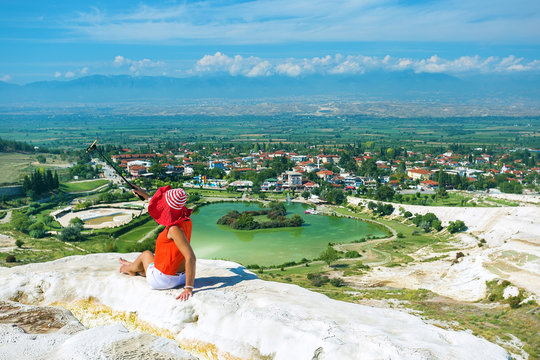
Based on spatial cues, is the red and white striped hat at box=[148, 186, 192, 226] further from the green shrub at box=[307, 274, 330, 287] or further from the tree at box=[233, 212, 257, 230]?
the tree at box=[233, 212, 257, 230]

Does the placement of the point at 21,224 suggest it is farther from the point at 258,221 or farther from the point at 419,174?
the point at 419,174

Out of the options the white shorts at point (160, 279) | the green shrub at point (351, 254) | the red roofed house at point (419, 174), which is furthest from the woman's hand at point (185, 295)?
the red roofed house at point (419, 174)

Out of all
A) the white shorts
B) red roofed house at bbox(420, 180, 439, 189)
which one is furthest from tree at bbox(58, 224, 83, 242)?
red roofed house at bbox(420, 180, 439, 189)

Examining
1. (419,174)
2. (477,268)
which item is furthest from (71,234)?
(419,174)

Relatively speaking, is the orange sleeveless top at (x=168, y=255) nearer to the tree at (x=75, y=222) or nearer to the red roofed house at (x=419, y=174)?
the tree at (x=75, y=222)

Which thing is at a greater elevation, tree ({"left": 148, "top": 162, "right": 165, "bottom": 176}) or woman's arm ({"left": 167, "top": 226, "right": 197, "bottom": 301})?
woman's arm ({"left": 167, "top": 226, "right": 197, "bottom": 301})
